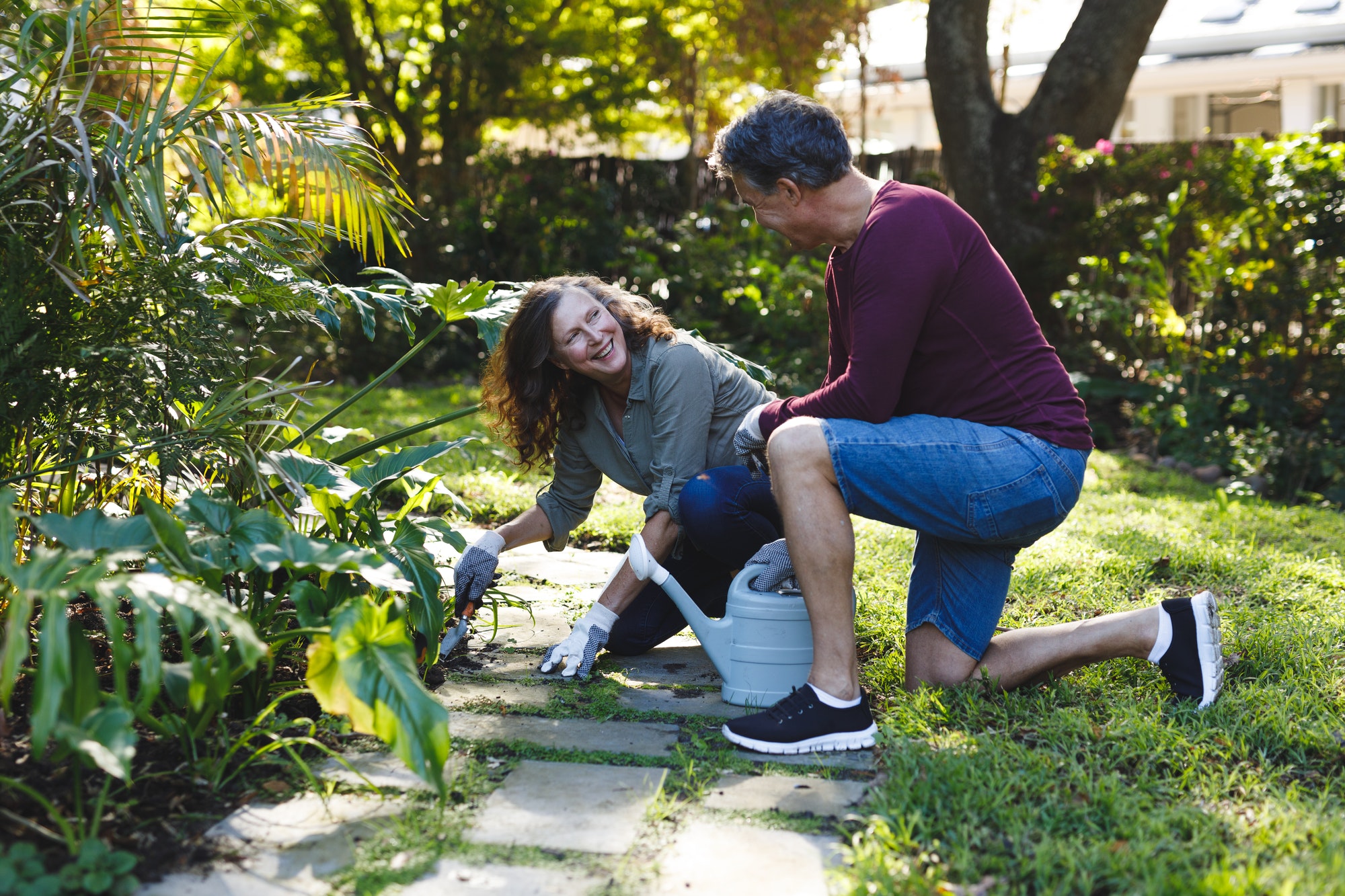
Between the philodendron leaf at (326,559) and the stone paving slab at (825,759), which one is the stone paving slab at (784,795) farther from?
the philodendron leaf at (326,559)

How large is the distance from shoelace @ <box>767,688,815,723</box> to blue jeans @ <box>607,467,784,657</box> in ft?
1.69

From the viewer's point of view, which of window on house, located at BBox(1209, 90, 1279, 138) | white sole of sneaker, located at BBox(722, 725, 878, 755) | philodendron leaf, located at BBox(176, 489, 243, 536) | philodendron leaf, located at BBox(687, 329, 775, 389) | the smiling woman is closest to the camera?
philodendron leaf, located at BBox(176, 489, 243, 536)

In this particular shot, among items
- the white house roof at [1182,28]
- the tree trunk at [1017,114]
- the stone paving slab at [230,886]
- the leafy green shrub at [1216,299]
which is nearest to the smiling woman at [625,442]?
the stone paving slab at [230,886]

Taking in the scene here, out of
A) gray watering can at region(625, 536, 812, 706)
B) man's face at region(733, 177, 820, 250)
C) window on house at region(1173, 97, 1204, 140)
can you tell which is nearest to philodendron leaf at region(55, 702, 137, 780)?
gray watering can at region(625, 536, 812, 706)

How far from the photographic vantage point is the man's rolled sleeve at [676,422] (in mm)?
2781

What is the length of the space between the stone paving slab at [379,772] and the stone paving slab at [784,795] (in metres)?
0.51

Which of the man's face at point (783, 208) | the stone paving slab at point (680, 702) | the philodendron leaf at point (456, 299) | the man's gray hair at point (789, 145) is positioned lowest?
the stone paving slab at point (680, 702)

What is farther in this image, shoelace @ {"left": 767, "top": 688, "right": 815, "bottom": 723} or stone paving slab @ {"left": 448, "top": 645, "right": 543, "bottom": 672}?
stone paving slab @ {"left": 448, "top": 645, "right": 543, "bottom": 672}

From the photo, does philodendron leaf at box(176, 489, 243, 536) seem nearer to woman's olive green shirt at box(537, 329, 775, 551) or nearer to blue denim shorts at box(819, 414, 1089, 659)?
woman's olive green shirt at box(537, 329, 775, 551)

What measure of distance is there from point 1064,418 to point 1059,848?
1021 millimetres

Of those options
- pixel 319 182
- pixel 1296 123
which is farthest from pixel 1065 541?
pixel 1296 123

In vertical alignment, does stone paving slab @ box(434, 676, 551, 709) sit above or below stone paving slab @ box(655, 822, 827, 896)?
below

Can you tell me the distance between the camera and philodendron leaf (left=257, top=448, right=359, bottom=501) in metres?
2.22

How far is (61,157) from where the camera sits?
2338 millimetres
